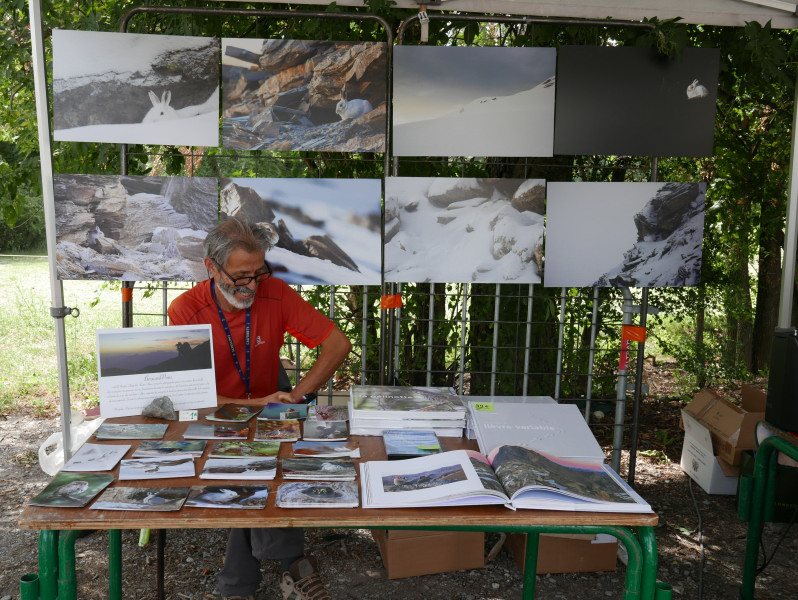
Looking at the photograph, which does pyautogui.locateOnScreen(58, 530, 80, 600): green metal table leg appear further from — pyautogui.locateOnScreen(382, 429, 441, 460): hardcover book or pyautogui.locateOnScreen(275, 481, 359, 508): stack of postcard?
pyautogui.locateOnScreen(382, 429, 441, 460): hardcover book

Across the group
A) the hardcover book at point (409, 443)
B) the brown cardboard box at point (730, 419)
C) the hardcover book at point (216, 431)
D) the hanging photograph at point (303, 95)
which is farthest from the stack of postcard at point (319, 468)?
the brown cardboard box at point (730, 419)

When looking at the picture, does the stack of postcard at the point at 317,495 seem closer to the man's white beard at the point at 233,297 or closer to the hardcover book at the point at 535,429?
the hardcover book at the point at 535,429

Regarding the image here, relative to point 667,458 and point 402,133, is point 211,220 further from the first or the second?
point 667,458

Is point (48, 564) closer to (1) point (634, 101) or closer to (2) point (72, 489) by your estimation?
(2) point (72, 489)

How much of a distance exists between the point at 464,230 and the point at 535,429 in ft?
4.40

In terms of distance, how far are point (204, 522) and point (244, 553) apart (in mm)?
1155

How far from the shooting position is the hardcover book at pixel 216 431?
6.89ft

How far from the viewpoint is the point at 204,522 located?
1589mm

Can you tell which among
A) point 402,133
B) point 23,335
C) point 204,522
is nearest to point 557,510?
point 204,522

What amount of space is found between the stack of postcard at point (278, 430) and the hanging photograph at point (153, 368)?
0.62 ft

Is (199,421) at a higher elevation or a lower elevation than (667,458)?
higher

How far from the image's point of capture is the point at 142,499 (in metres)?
1.67

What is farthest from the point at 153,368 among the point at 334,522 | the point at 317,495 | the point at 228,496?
the point at 334,522

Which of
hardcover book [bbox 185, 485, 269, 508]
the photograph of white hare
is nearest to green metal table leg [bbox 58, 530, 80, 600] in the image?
hardcover book [bbox 185, 485, 269, 508]
